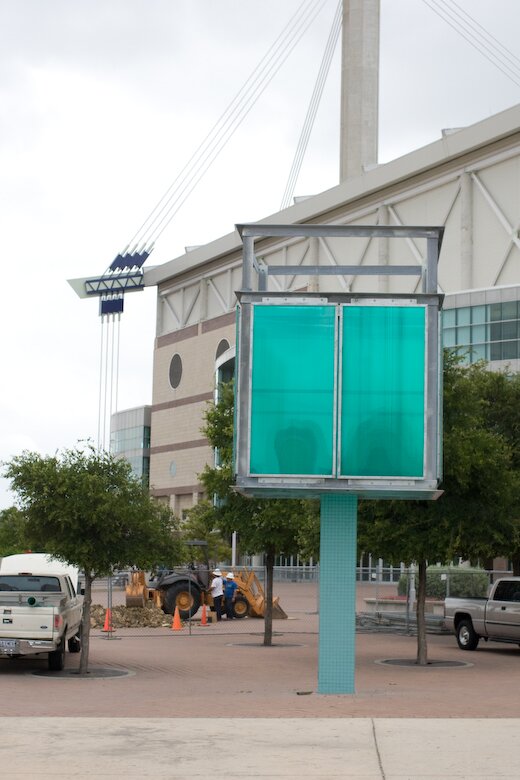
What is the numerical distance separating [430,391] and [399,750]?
706cm

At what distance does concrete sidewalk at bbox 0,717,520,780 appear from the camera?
9.82 metres

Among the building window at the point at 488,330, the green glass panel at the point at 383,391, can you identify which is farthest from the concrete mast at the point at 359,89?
the green glass panel at the point at 383,391

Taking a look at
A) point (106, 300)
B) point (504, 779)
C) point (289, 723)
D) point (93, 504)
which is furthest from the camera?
point (106, 300)

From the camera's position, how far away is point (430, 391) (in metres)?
16.9

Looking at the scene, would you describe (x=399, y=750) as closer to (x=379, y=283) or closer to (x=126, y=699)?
(x=126, y=699)

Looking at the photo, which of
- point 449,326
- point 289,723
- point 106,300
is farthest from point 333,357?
point 106,300

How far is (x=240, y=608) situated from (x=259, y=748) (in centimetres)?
2565

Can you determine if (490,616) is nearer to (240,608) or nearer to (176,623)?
(176,623)

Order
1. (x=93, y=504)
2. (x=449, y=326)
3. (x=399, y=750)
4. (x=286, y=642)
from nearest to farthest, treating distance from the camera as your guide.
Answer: (x=399, y=750) < (x=93, y=504) < (x=286, y=642) < (x=449, y=326)

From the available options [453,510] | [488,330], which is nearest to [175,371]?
[488,330]

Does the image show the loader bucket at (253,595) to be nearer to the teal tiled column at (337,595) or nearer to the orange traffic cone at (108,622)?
the orange traffic cone at (108,622)

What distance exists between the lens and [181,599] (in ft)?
116

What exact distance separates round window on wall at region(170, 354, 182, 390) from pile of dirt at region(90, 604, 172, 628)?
6614 cm

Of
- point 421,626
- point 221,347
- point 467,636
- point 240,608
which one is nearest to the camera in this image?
point 421,626
